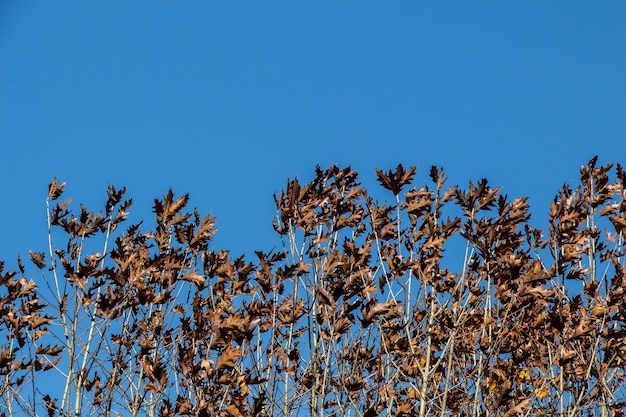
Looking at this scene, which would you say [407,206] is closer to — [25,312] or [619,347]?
[619,347]

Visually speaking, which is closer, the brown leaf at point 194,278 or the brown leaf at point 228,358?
the brown leaf at point 228,358

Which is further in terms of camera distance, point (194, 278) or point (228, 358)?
point (194, 278)

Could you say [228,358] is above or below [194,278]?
below

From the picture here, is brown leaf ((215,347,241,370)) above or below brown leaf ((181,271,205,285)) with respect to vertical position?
below

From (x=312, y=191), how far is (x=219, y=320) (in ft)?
4.33

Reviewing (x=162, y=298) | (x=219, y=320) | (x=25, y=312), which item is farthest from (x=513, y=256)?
(x=25, y=312)

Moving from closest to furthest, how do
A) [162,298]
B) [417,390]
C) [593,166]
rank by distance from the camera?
[417,390] → [162,298] → [593,166]

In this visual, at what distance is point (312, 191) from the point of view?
598cm

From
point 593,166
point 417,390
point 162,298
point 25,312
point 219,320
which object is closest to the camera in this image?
point 219,320

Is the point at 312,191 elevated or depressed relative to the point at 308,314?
elevated

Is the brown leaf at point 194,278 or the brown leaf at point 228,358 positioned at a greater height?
the brown leaf at point 194,278

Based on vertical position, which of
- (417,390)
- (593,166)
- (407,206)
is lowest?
(417,390)

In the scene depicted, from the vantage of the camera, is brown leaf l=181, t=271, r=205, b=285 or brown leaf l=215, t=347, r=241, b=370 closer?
brown leaf l=215, t=347, r=241, b=370

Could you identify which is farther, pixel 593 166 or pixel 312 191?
pixel 593 166
